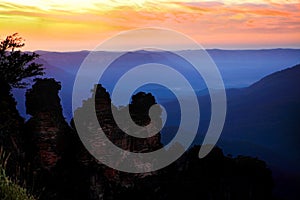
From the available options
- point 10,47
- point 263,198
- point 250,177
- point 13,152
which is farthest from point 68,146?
point 263,198

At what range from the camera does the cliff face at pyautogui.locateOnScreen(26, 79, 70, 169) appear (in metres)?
34.6

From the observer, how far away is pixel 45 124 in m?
35.3

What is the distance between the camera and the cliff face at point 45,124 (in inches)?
1362

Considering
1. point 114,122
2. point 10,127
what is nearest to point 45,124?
point 10,127

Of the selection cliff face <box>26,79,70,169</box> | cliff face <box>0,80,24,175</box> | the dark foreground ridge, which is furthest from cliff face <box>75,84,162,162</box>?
cliff face <box>0,80,24,175</box>

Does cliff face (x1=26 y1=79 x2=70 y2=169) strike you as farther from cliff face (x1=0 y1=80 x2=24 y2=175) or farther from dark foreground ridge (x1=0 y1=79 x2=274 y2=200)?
cliff face (x1=0 y1=80 x2=24 y2=175)

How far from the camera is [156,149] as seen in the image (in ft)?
138

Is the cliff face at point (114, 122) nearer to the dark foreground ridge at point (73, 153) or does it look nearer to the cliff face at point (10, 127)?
the dark foreground ridge at point (73, 153)

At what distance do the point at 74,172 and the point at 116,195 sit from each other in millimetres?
4658

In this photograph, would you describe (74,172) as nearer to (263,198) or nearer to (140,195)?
(140,195)

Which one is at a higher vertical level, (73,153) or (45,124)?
(45,124)

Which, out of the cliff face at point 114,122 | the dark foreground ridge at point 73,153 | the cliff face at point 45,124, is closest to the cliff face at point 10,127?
the dark foreground ridge at point 73,153

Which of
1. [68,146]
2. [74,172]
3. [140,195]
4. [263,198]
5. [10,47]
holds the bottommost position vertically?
[263,198]

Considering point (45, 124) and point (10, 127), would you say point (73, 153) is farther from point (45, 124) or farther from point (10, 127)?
point (10, 127)
